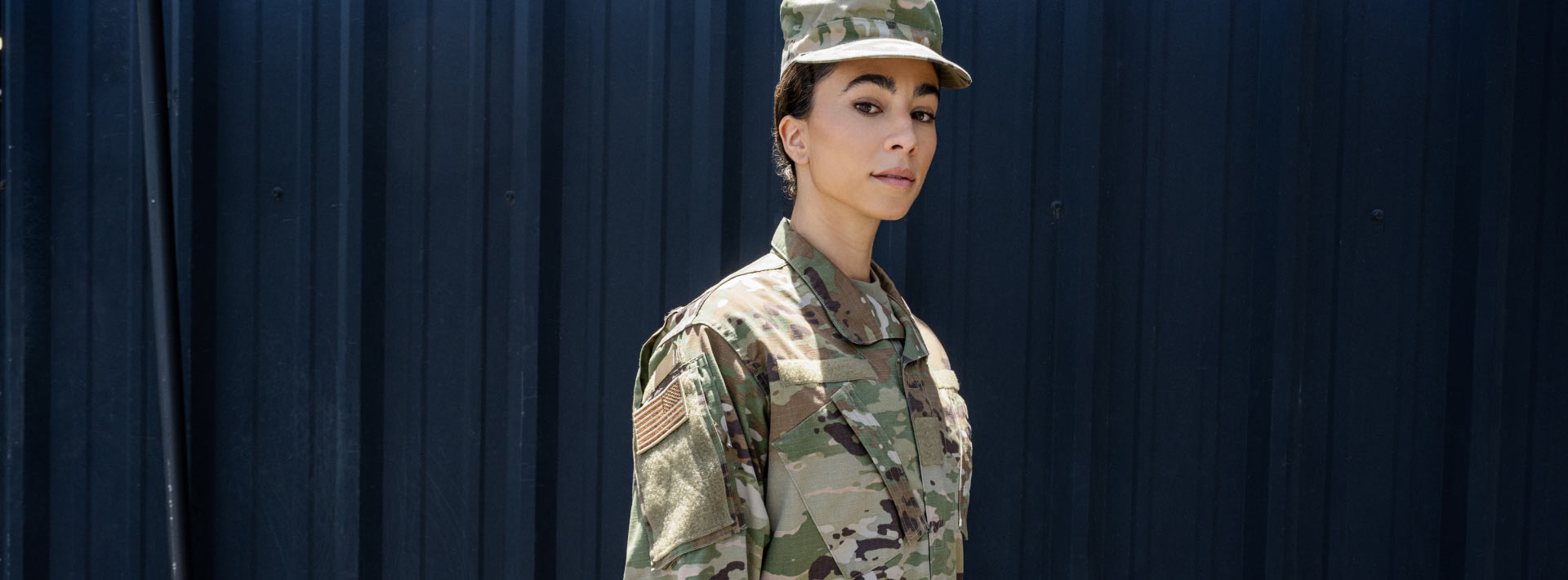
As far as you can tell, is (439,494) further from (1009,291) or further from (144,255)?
(1009,291)

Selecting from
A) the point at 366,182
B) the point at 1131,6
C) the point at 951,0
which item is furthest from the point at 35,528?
the point at 1131,6

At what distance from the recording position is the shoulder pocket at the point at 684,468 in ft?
3.80

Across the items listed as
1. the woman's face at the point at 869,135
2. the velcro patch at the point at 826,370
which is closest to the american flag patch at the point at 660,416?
the velcro patch at the point at 826,370

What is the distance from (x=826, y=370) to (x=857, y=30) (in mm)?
470

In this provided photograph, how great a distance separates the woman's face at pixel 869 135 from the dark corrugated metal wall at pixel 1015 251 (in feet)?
3.49

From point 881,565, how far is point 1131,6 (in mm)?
→ 1758

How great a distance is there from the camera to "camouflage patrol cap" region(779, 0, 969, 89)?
4.36 feet

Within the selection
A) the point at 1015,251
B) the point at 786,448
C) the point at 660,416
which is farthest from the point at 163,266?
the point at 1015,251

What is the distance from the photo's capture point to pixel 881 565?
49.4 inches

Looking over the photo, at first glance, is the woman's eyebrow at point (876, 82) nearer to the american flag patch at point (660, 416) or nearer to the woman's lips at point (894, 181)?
the woman's lips at point (894, 181)

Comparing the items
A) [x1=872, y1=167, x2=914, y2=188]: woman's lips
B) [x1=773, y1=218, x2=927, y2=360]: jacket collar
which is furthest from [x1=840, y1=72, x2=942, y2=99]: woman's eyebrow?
[x1=773, y1=218, x2=927, y2=360]: jacket collar

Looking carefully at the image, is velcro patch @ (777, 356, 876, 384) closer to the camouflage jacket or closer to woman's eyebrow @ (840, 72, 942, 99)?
the camouflage jacket

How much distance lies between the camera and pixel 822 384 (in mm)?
1281

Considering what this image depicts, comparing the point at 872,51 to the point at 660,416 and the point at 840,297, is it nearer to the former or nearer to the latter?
the point at 840,297
